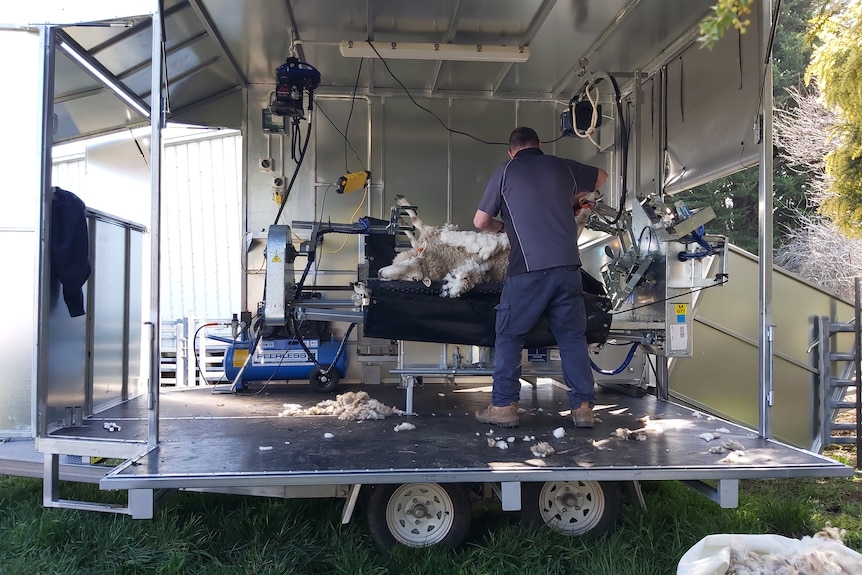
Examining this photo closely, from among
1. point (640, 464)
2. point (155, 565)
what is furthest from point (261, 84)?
point (640, 464)

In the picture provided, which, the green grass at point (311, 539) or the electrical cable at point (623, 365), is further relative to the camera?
the electrical cable at point (623, 365)

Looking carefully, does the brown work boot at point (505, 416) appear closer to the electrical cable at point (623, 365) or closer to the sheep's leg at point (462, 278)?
the sheep's leg at point (462, 278)

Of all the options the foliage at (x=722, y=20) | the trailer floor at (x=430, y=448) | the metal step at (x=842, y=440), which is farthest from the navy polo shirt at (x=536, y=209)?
→ the metal step at (x=842, y=440)

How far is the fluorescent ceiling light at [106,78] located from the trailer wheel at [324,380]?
297cm

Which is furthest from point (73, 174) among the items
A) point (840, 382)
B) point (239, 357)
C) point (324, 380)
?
point (840, 382)

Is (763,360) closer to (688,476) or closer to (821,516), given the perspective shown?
(688,476)

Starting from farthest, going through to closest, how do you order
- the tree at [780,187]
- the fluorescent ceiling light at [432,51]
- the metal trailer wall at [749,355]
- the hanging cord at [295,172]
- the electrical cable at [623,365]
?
1. the tree at [780,187]
2. the hanging cord at [295,172]
3. the metal trailer wall at [749,355]
4. the fluorescent ceiling light at [432,51]
5. the electrical cable at [623,365]

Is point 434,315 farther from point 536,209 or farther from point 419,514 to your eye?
point 419,514

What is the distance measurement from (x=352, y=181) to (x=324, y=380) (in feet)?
6.72

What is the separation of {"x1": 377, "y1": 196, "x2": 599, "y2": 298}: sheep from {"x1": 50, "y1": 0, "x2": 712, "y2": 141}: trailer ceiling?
6.15 ft

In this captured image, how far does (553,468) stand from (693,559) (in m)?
0.71

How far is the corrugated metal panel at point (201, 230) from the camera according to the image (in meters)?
10.3

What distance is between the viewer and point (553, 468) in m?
2.99

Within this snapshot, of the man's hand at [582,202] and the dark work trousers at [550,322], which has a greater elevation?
the man's hand at [582,202]
